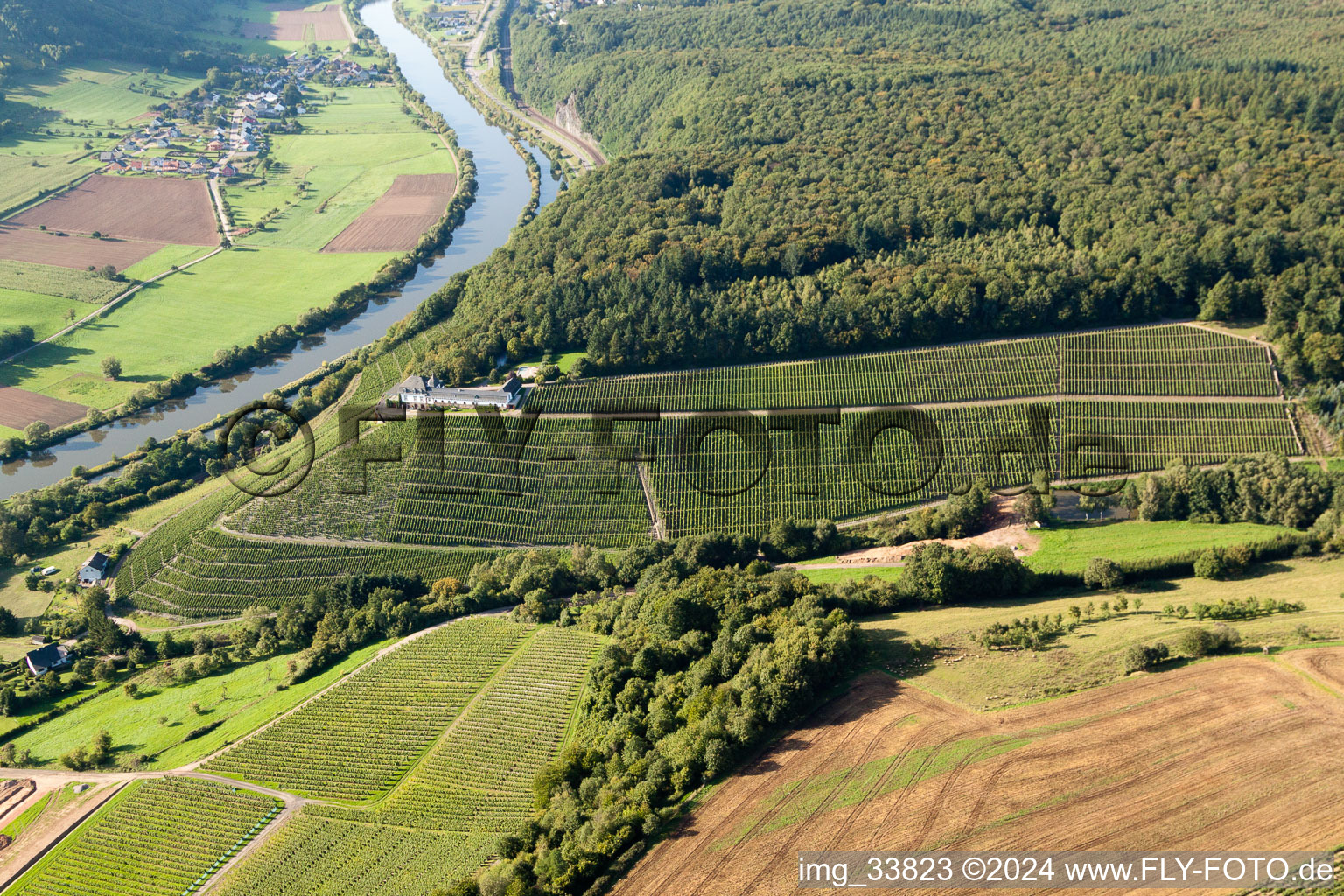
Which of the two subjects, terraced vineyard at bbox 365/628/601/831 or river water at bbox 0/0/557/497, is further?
river water at bbox 0/0/557/497

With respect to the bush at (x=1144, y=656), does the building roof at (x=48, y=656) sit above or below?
below

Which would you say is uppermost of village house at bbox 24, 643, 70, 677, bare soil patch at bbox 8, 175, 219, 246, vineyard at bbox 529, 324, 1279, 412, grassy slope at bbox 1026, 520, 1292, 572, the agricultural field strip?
bare soil patch at bbox 8, 175, 219, 246

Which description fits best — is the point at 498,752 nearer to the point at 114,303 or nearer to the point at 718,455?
the point at 718,455

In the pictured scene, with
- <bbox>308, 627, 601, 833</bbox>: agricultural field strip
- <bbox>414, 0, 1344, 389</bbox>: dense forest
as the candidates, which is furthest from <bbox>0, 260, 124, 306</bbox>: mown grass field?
<bbox>308, 627, 601, 833</bbox>: agricultural field strip

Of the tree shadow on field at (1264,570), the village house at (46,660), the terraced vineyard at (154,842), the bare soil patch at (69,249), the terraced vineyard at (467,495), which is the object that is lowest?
the terraced vineyard at (154,842)

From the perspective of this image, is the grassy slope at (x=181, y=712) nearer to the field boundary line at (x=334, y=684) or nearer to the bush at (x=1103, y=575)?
the field boundary line at (x=334, y=684)

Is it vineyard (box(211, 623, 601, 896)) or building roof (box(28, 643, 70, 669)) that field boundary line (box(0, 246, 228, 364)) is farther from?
vineyard (box(211, 623, 601, 896))

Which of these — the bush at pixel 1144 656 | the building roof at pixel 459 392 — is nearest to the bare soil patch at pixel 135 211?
the building roof at pixel 459 392
